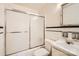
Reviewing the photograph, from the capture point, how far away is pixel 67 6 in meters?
1.36

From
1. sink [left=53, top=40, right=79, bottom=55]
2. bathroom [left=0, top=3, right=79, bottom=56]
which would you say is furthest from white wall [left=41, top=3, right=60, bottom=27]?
sink [left=53, top=40, right=79, bottom=55]

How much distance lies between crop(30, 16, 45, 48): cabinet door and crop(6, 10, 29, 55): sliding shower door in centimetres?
6

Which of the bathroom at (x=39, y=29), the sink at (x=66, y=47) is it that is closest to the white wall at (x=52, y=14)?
the bathroom at (x=39, y=29)

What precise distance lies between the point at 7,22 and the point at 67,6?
68 centimetres

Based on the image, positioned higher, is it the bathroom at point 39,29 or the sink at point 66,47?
the bathroom at point 39,29

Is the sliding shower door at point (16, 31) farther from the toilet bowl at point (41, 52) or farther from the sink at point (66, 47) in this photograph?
the sink at point (66, 47)

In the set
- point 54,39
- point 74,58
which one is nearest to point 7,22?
point 54,39

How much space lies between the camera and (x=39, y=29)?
1391 millimetres

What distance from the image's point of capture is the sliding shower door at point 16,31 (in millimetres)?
1316

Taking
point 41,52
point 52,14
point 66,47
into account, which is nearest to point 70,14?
point 52,14

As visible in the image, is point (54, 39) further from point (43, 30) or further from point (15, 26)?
point (15, 26)

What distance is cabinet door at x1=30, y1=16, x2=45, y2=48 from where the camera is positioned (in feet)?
4.55

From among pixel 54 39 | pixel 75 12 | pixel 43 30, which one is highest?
pixel 75 12

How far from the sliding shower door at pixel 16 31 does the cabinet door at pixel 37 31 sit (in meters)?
0.06
